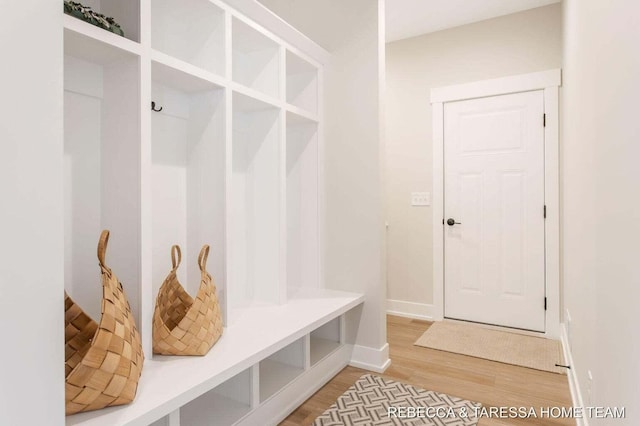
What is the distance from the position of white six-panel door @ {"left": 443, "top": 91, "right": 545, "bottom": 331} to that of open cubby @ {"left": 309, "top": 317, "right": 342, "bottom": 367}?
1.40 meters

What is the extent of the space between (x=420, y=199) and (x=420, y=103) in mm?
910

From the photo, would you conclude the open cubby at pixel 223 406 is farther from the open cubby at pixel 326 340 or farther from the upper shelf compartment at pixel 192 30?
the upper shelf compartment at pixel 192 30

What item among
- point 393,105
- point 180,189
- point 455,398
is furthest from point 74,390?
point 393,105

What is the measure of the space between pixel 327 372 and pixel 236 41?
1990 millimetres

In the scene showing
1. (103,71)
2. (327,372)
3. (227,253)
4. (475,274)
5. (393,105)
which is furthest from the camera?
(393,105)

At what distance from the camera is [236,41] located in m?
2.11

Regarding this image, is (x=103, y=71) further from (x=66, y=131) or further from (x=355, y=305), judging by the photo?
(x=355, y=305)

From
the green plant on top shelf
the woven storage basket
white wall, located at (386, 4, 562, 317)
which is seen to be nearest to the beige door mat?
white wall, located at (386, 4, 562, 317)

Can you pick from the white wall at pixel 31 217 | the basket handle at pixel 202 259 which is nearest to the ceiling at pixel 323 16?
the basket handle at pixel 202 259

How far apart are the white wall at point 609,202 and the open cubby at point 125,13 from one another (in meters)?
1.53

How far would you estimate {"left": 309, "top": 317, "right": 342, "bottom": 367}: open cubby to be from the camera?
2.37 meters

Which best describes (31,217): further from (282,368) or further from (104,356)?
(282,368)

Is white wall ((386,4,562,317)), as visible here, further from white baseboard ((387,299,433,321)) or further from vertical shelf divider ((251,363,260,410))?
vertical shelf divider ((251,363,260,410))

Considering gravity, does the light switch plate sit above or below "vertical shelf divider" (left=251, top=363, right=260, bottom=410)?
above
